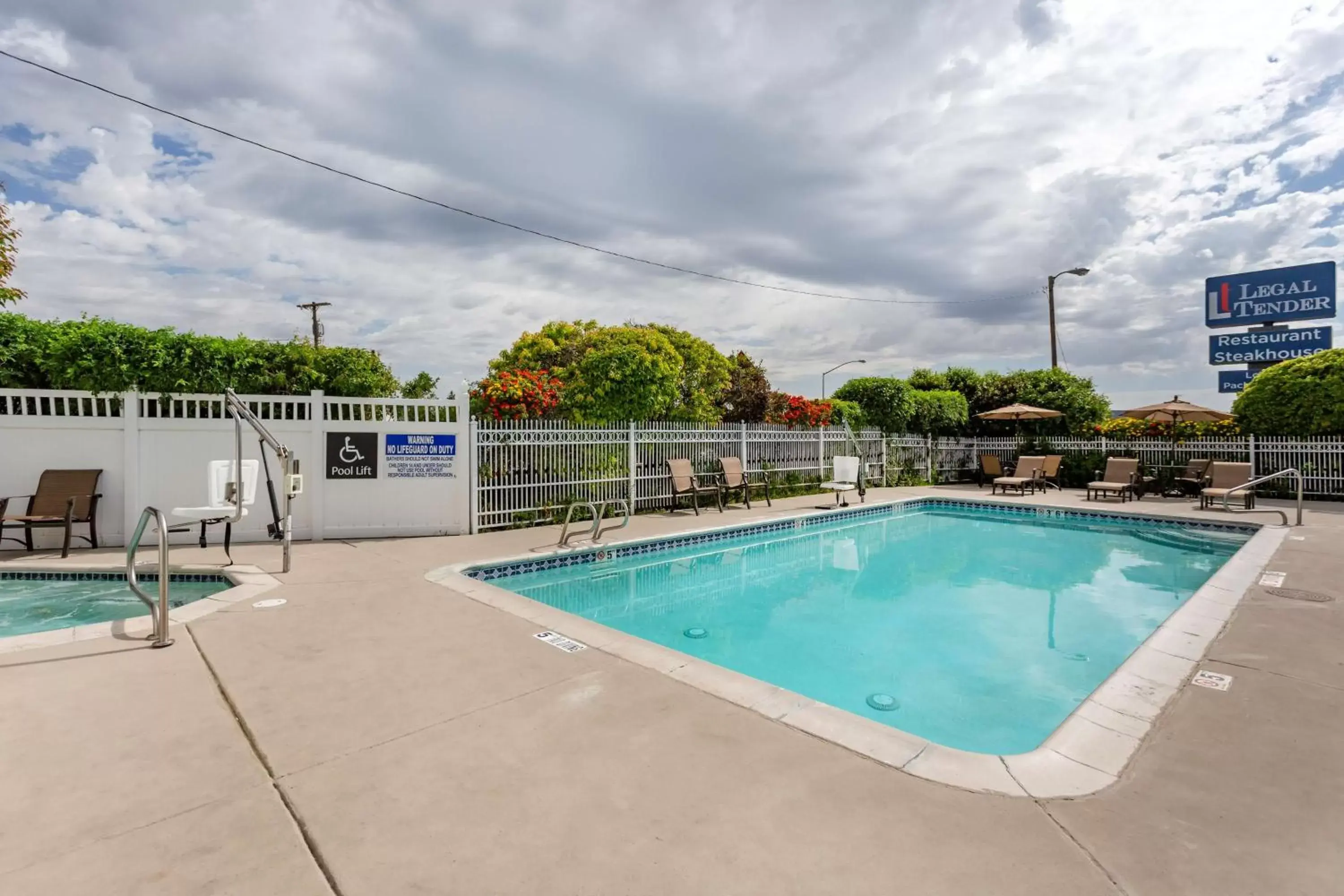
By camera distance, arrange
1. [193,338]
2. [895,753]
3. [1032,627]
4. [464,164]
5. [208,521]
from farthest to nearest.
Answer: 1. [464,164]
2. [193,338]
3. [208,521]
4. [1032,627]
5. [895,753]

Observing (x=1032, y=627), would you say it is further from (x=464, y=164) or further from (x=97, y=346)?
(x=97, y=346)

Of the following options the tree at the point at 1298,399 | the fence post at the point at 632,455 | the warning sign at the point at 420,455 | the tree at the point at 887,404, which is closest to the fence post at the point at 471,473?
the warning sign at the point at 420,455

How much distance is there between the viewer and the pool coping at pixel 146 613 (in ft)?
13.1

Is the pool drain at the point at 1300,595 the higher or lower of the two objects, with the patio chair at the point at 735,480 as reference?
lower

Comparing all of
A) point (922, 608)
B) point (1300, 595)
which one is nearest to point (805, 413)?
point (922, 608)

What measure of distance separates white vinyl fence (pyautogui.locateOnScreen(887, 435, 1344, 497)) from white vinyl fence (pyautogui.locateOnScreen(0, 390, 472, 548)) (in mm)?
12495

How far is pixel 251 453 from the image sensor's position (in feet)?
25.6

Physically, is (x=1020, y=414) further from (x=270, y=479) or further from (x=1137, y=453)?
(x=270, y=479)

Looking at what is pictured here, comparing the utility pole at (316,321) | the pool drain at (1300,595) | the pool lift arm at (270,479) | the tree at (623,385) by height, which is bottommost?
the pool drain at (1300,595)

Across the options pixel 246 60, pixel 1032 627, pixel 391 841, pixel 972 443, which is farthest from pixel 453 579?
pixel 972 443

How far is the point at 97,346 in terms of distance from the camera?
7586 mm

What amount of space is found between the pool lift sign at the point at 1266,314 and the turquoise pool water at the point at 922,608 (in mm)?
11416

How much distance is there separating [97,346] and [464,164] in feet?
17.1

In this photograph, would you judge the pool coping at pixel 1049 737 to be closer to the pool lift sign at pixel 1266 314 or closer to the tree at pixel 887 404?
the tree at pixel 887 404
